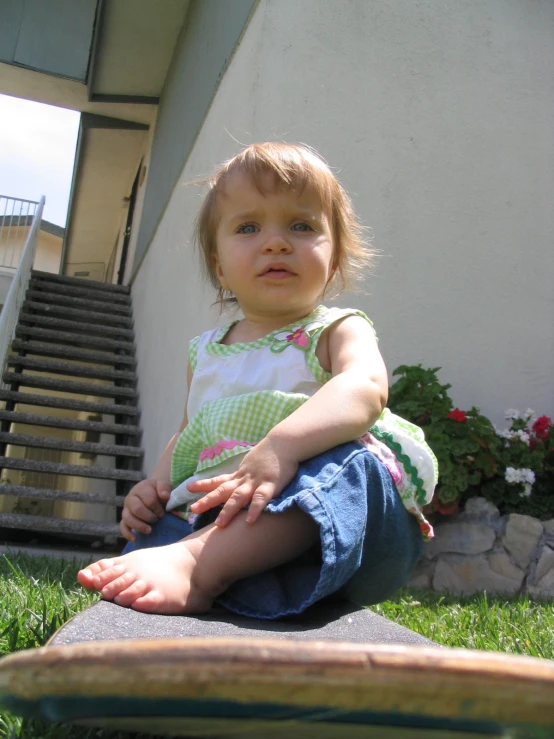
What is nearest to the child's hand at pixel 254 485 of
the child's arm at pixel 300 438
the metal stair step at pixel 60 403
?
the child's arm at pixel 300 438

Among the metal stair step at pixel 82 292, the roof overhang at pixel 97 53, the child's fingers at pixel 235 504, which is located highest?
the roof overhang at pixel 97 53

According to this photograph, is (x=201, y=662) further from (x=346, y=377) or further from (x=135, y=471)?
(x=135, y=471)

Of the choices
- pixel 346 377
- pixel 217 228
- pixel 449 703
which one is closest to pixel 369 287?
pixel 217 228

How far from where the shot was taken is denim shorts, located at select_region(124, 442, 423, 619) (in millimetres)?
1037

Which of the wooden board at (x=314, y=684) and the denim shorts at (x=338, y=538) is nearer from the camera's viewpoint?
the wooden board at (x=314, y=684)

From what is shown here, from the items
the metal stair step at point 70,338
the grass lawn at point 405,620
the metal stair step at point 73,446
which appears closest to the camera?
the grass lawn at point 405,620

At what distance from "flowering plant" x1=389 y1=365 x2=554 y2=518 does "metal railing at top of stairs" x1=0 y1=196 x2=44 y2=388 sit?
4135mm

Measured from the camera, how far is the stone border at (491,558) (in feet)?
10.6

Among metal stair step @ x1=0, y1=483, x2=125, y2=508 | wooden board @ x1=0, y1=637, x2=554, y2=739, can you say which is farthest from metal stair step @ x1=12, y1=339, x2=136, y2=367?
wooden board @ x1=0, y1=637, x2=554, y2=739

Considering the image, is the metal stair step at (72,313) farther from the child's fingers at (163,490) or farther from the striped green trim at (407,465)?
the striped green trim at (407,465)

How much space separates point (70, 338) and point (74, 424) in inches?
61.3

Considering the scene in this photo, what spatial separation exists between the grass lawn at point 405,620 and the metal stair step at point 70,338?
16.5ft

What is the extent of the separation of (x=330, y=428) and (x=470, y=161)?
3522 millimetres

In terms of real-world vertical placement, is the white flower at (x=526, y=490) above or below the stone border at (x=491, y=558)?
above
